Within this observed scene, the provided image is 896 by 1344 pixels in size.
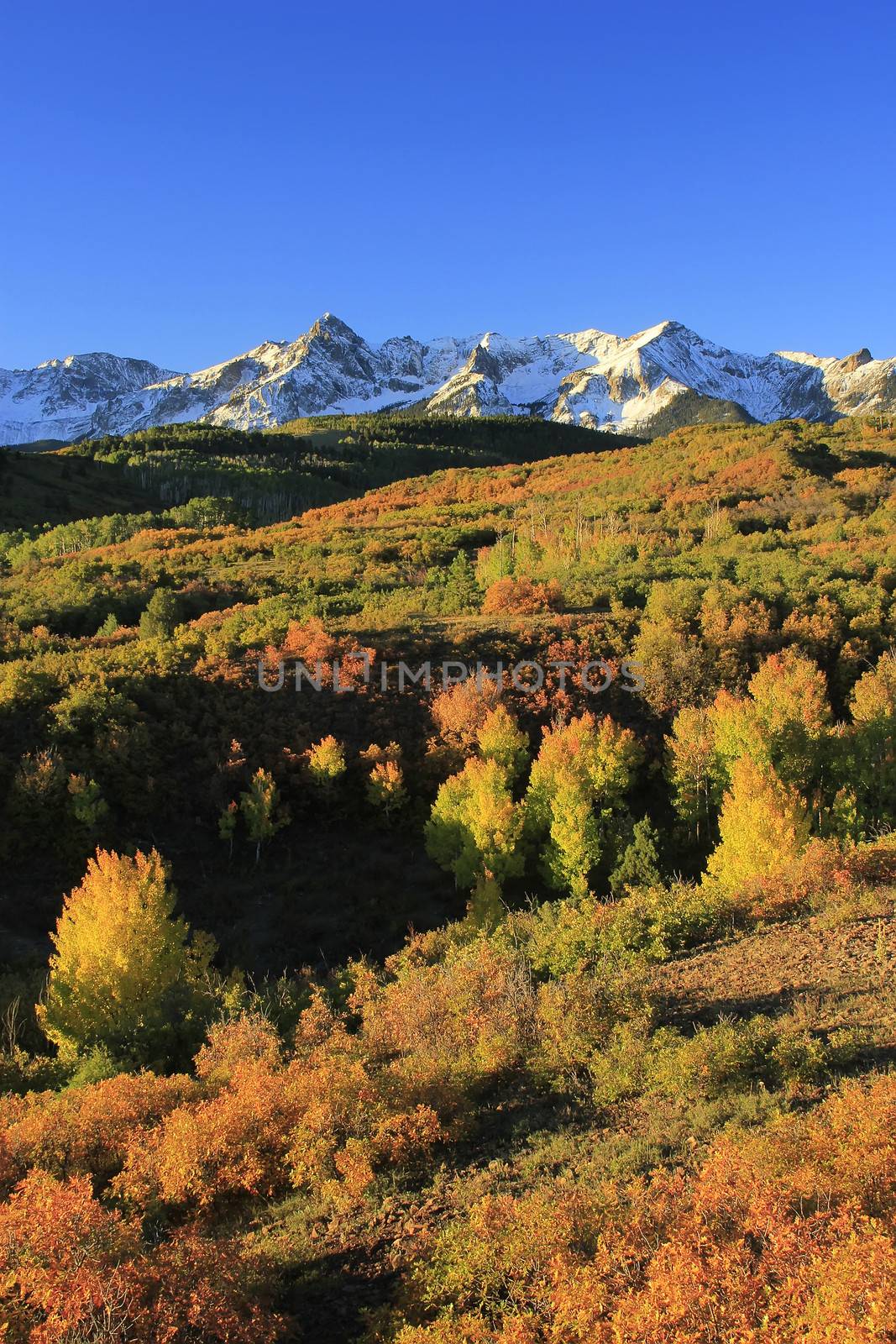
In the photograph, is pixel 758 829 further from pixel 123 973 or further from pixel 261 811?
pixel 123 973

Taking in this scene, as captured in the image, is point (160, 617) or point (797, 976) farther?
point (160, 617)

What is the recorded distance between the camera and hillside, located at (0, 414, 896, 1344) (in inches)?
283

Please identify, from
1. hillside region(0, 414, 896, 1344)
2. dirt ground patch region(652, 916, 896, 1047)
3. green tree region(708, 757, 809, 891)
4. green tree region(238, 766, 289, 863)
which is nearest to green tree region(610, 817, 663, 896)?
hillside region(0, 414, 896, 1344)

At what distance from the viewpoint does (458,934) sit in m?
19.4

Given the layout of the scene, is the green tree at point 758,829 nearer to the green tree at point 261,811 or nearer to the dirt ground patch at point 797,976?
the dirt ground patch at point 797,976

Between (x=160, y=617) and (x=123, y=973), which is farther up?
(x=160, y=617)

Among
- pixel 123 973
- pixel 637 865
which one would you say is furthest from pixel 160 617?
pixel 637 865

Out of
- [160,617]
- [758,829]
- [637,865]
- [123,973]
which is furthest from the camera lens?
[160,617]

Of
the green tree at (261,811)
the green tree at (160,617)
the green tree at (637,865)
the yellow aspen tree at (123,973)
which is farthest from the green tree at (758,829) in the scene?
the green tree at (160,617)

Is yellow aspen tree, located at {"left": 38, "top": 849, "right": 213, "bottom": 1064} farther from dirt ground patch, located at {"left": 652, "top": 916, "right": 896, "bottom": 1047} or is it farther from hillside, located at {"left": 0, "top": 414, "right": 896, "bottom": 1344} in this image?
dirt ground patch, located at {"left": 652, "top": 916, "right": 896, "bottom": 1047}

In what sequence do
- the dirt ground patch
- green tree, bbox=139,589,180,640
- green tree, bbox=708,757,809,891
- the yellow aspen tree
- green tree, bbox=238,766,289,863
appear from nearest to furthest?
the dirt ground patch → the yellow aspen tree → green tree, bbox=708,757,809,891 → green tree, bbox=238,766,289,863 → green tree, bbox=139,589,180,640

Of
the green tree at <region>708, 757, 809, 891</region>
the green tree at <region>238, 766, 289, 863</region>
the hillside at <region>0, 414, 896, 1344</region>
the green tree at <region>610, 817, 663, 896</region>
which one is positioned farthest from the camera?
the green tree at <region>238, 766, 289, 863</region>

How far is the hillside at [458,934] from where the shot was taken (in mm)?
7191

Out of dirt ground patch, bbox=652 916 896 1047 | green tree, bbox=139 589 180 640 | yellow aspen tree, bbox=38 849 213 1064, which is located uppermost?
green tree, bbox=139 589 180 640
